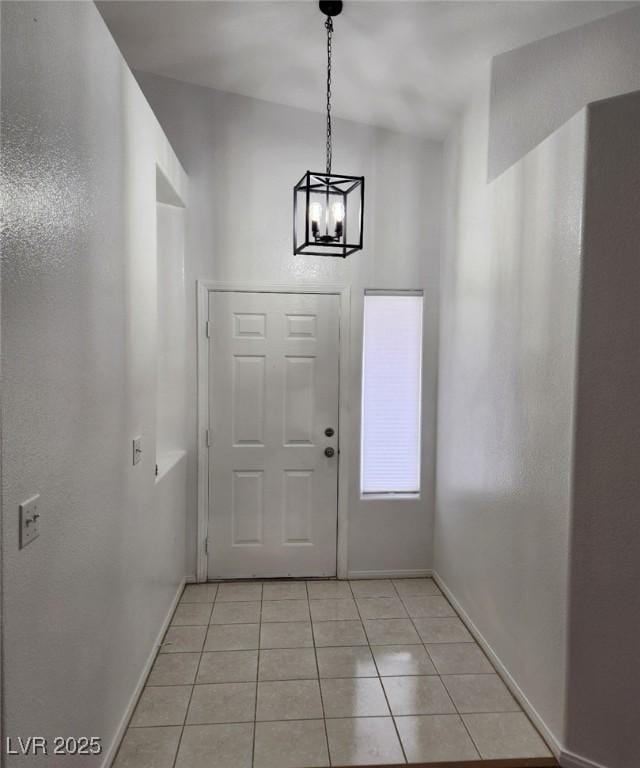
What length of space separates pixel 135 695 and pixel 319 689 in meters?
0.81

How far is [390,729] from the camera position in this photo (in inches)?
94.2

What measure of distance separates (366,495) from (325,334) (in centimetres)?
114

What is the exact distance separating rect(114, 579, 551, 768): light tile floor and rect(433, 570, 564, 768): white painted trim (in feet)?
0.10

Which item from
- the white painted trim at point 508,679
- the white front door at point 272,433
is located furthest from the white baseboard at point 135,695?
the white painted trim at point 508,679

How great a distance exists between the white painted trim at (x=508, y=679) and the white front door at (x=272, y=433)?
91 centimetres

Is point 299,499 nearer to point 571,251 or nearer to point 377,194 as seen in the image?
point 377,194

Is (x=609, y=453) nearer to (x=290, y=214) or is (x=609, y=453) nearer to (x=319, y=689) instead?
(x=319, y=689)

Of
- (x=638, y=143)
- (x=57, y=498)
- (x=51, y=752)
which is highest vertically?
(x=638, y=143)

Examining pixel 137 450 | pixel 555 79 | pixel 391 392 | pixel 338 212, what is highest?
pixel 555 79

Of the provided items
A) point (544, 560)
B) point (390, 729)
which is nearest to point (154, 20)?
point (544, 560)

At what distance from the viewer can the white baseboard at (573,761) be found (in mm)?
2143

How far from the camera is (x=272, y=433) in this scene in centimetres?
395

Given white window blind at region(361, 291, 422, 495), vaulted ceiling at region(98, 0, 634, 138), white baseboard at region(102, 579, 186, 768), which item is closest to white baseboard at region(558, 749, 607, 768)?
white baseboard at region(102, 579, 186, 768)

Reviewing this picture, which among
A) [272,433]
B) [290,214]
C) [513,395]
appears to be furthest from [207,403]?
[513,395]
